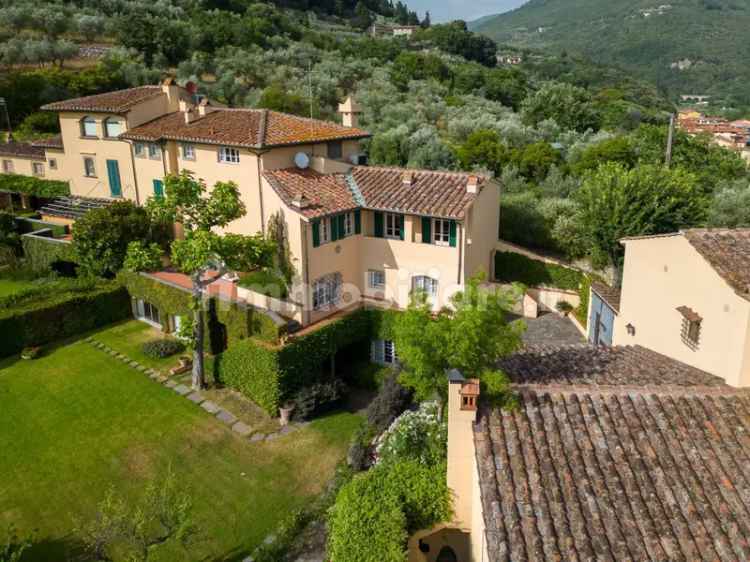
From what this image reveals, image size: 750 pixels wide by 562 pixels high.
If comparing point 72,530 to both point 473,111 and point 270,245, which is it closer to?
point 270,245

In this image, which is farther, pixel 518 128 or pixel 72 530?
pixel 518 128

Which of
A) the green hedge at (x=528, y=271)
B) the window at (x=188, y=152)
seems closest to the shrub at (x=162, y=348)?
the window at (x=188, y=152)

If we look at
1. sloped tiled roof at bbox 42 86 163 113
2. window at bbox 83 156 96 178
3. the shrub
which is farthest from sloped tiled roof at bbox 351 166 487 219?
window at bbox 83 156 96 178

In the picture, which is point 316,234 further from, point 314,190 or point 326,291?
point 326,291

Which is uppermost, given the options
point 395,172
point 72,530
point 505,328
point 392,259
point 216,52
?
point 216,52

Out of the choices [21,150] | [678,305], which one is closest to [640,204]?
[678,305]

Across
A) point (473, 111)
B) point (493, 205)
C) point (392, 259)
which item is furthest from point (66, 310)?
point (473, 111)

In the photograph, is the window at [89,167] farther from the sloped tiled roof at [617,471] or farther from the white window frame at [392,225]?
the sloped tiled roof at [617,471]
